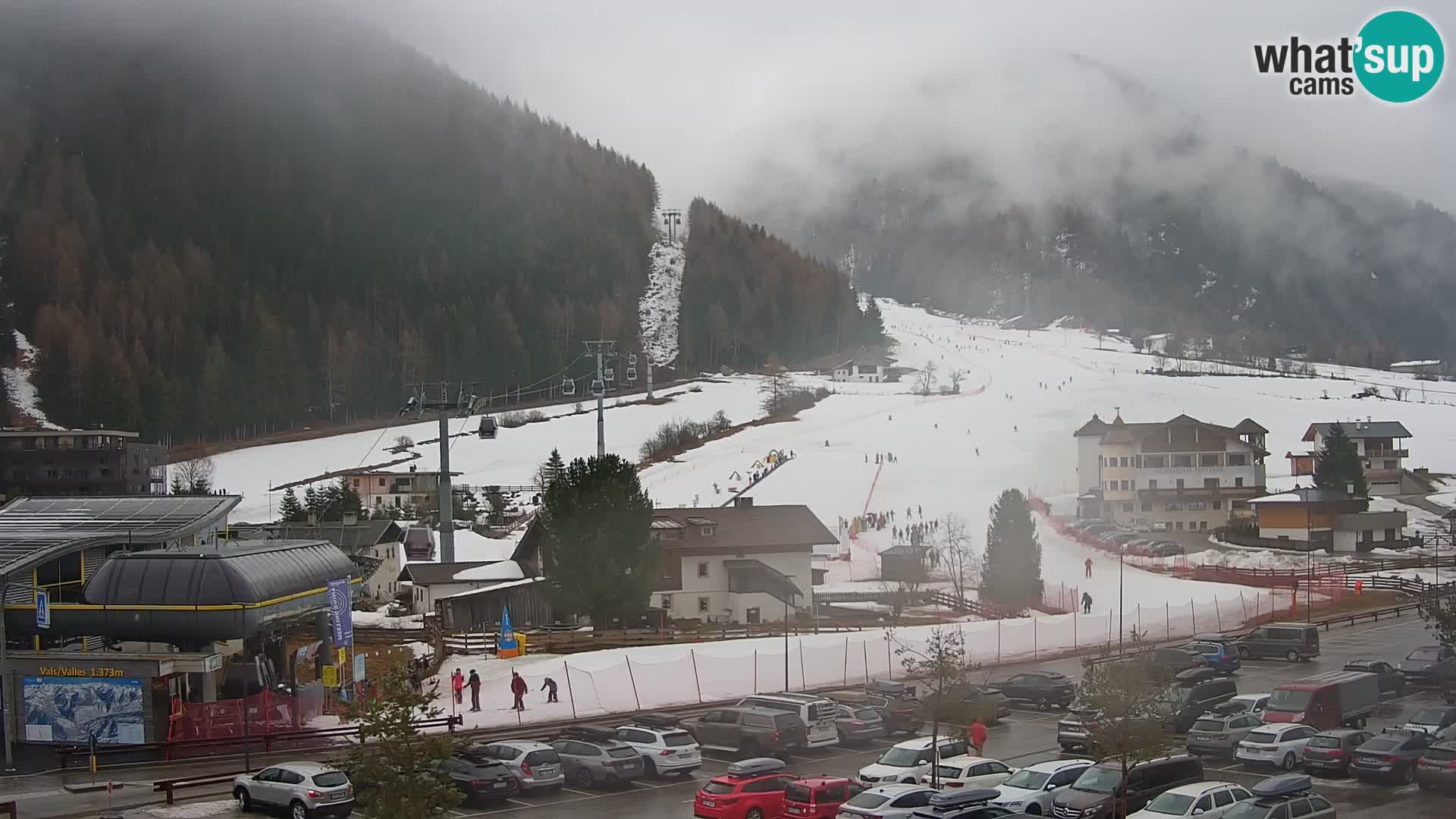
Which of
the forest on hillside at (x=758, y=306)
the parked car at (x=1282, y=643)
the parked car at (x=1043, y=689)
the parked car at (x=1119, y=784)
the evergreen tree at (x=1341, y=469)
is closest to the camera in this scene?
the parked car at (x=1119, y=784)

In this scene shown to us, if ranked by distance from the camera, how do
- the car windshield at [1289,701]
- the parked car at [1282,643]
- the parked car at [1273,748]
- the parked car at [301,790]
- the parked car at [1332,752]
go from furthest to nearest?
1. the parked car at [1282,643]
2. the car windshield at [1289,701]
3. the parked car at [1273,748]
4. the parked car at [1332,752]
5. the parked car at [301,790]

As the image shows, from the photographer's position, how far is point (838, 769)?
19969mm

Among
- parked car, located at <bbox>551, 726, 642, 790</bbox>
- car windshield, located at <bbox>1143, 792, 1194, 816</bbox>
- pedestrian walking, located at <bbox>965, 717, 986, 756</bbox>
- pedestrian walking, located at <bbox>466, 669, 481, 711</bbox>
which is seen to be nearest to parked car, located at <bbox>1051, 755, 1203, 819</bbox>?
car windshield, located at <bbox>1143, 792, 1194, 816</bbox>

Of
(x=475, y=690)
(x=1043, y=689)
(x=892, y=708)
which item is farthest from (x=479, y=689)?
(x=1043, y=689)

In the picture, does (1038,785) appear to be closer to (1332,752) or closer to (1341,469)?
(1332,752)

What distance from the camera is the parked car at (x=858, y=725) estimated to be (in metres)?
21.8

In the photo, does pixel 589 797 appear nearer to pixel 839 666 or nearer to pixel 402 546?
pixel 839 666

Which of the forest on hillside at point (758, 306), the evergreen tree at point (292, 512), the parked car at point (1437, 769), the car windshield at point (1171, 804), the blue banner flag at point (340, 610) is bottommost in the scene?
the parked car at point (1437, 769)

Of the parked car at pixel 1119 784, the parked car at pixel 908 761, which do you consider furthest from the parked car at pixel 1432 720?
the parked car at pixel 908 761

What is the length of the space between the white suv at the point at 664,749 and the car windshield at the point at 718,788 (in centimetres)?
250

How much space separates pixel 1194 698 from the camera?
878 inches

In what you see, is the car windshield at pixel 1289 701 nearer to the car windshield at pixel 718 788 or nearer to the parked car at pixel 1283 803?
the parked car at pixel 1283 803

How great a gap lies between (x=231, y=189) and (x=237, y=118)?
1882 cm

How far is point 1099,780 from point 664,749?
6.43 metres
